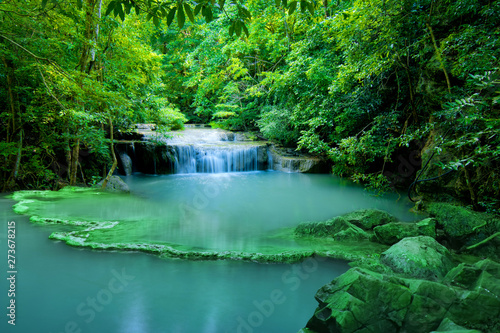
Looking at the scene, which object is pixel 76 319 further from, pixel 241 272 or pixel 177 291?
pixel 241 272

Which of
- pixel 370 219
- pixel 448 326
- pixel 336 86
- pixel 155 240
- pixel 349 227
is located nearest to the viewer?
pixel 448 326

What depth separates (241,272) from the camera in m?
3.15

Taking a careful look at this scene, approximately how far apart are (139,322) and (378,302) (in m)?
1.92

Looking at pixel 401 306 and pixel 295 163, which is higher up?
pixel 295 163

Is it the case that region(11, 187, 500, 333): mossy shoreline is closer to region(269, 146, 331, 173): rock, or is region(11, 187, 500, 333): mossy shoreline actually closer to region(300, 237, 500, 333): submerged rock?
region(300, 237, 500, 333): submerged rock

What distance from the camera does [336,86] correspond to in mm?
7383

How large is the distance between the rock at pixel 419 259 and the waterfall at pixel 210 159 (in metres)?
10.6

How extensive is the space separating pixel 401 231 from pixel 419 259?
1104 millimetres

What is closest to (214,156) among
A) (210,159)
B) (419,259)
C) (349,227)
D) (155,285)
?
(210,159)

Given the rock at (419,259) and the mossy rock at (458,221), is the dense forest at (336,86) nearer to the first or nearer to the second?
the mossy rock at (458,221)

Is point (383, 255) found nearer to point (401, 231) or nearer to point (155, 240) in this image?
point (401, 231)

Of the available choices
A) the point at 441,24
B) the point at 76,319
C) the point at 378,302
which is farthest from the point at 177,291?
the point at 441,24

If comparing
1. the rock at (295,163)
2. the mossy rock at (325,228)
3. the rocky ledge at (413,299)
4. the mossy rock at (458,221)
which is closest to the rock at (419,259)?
the rocky ledge at (413,299)

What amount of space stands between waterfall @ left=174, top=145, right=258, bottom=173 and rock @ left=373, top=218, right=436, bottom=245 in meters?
9.82
